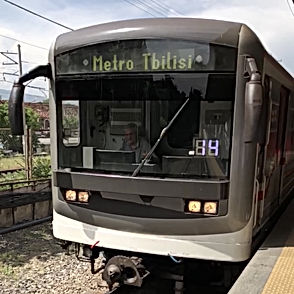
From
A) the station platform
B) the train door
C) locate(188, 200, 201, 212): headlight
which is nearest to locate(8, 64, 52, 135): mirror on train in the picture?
locate(188, 200, 201, 212): headlight

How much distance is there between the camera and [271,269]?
3.52 metres

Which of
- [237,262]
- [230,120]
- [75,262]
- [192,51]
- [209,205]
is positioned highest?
[192,51]

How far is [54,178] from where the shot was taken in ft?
14.1

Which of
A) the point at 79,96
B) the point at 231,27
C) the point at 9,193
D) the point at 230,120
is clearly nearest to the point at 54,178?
the point at 79,96

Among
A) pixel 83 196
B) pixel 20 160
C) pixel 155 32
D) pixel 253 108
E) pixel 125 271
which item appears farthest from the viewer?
pixel 20 160

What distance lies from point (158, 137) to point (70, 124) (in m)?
1.04

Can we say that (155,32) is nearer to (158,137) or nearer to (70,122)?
(158,137)

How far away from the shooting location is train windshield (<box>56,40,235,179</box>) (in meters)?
3.68

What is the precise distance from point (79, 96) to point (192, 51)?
1297mm

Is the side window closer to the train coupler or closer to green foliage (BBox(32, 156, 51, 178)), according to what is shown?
the train coupler

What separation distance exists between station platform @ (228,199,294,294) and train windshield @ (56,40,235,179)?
0.88 meters

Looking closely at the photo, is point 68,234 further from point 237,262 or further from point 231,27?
point 231,27

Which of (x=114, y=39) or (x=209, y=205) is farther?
(x=114, y=39)

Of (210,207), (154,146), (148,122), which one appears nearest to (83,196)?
(154,146)
